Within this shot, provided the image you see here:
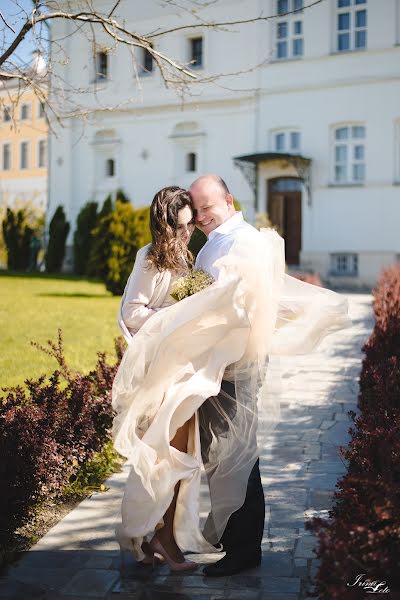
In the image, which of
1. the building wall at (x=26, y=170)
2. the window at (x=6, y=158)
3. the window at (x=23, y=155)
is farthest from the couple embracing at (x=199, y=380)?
the window at (x=6, y=158)

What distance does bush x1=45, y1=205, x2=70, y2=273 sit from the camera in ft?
92.6

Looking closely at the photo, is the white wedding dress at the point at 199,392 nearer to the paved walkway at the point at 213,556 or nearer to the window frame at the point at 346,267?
the paved walkway at the point at 213,556

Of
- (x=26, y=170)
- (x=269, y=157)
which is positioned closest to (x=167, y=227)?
(x=269, y=157)

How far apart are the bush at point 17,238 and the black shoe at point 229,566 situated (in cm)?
2675

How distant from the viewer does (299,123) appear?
950 inches

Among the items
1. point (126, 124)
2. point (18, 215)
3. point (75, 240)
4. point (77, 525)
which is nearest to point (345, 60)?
point (126, 124)

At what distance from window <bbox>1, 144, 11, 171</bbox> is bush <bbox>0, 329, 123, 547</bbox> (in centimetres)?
4920

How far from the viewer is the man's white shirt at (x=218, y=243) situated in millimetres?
3773

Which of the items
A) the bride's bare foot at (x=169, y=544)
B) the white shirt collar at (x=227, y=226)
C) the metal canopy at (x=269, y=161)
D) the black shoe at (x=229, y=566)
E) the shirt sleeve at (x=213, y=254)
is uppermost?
the metal canopy at (x=269, y=161)

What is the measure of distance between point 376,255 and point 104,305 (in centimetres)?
1061

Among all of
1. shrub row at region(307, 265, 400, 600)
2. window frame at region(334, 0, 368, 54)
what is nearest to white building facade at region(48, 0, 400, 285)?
window frame at region(334, 0, 368, 54)

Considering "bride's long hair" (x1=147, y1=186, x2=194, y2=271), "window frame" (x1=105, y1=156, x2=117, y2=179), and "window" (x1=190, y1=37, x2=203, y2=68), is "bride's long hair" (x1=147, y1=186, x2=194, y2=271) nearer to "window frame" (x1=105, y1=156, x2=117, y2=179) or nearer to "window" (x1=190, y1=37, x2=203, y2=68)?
"window" (x1=190, y1=37, x2=203, y2=68)

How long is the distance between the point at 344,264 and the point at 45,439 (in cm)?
2039
